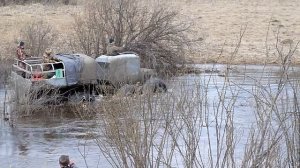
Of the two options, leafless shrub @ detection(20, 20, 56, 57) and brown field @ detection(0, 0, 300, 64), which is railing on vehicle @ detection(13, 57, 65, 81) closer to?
leafless shrub @ detection(20, 20, 56, 57)

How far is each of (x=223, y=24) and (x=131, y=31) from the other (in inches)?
501

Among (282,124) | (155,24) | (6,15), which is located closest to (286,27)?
(155,24)

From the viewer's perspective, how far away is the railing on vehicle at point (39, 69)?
2451cm

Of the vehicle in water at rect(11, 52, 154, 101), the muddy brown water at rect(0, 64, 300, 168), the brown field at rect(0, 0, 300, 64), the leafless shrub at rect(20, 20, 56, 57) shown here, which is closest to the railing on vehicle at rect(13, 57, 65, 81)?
the vehicle in water at rect(11, 52, 154, 101)

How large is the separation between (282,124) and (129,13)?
25.7 metres

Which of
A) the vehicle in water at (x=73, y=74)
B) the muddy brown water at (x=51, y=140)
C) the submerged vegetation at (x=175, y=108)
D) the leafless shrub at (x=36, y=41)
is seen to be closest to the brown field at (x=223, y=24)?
the leafless shrub at (x=36, y=41)

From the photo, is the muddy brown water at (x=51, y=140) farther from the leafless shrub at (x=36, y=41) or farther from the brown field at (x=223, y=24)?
the brown field at (x=223, y=24)

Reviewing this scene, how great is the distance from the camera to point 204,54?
38188 millimetres

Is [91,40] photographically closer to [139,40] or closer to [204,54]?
[139,40]

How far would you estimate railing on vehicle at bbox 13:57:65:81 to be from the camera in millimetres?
24508

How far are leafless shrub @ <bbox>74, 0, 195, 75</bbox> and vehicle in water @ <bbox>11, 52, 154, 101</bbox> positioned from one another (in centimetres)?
656

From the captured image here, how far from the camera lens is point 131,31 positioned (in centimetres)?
3378

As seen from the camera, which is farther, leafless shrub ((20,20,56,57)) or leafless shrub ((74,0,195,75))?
leafless shrub ((74,0,195,75))

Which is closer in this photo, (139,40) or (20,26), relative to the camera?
(139,40)
